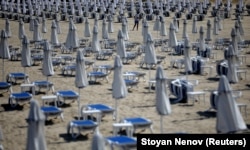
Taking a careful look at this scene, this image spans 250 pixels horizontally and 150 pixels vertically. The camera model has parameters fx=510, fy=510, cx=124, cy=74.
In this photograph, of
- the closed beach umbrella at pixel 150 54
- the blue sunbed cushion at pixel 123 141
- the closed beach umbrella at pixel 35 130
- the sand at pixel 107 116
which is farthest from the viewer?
the closed beach umbrella at pixel 150 54

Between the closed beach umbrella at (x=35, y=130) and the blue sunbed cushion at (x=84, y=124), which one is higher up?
the closed beach umbrella at (x=35, y=130)

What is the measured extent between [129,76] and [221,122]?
8.80 m

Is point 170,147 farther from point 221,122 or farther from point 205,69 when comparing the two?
point 205,69

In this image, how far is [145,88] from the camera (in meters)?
18.3

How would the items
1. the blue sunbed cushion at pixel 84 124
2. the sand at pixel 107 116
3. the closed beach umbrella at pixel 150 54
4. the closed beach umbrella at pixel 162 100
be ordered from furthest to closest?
the closed beach umbrella at pixel 150 54 → the sand at pixel 107 116 → the blue sunbed cushion at pixel 84 124 → the closed beach umbrella at pixel 162 100

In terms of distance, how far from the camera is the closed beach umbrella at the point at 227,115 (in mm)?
10335

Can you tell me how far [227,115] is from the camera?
1041 cm

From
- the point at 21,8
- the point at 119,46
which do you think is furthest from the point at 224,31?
the point at 21,8

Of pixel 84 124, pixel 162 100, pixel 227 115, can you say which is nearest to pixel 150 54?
pixel 84 124

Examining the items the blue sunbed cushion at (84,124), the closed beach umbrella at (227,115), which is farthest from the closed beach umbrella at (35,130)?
the closed beach umbrella at (227,115)

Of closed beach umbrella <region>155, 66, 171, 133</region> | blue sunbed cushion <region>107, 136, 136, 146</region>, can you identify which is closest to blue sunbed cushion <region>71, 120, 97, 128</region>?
blue sunbed cushion <region>107, 136, 136, 146</region>

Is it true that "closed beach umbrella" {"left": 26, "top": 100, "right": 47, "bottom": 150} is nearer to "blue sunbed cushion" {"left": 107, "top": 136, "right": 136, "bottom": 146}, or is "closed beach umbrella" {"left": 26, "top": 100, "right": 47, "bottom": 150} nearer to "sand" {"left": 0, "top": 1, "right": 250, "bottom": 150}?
"blue sunbed cushion" {"left": 107, "top": 136, "right": 136, "bottom": 146}

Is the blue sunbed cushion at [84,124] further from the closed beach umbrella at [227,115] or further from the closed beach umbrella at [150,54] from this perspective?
the closed beach umbrella at [150,54]

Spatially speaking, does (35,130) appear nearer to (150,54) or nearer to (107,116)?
(107,116)
